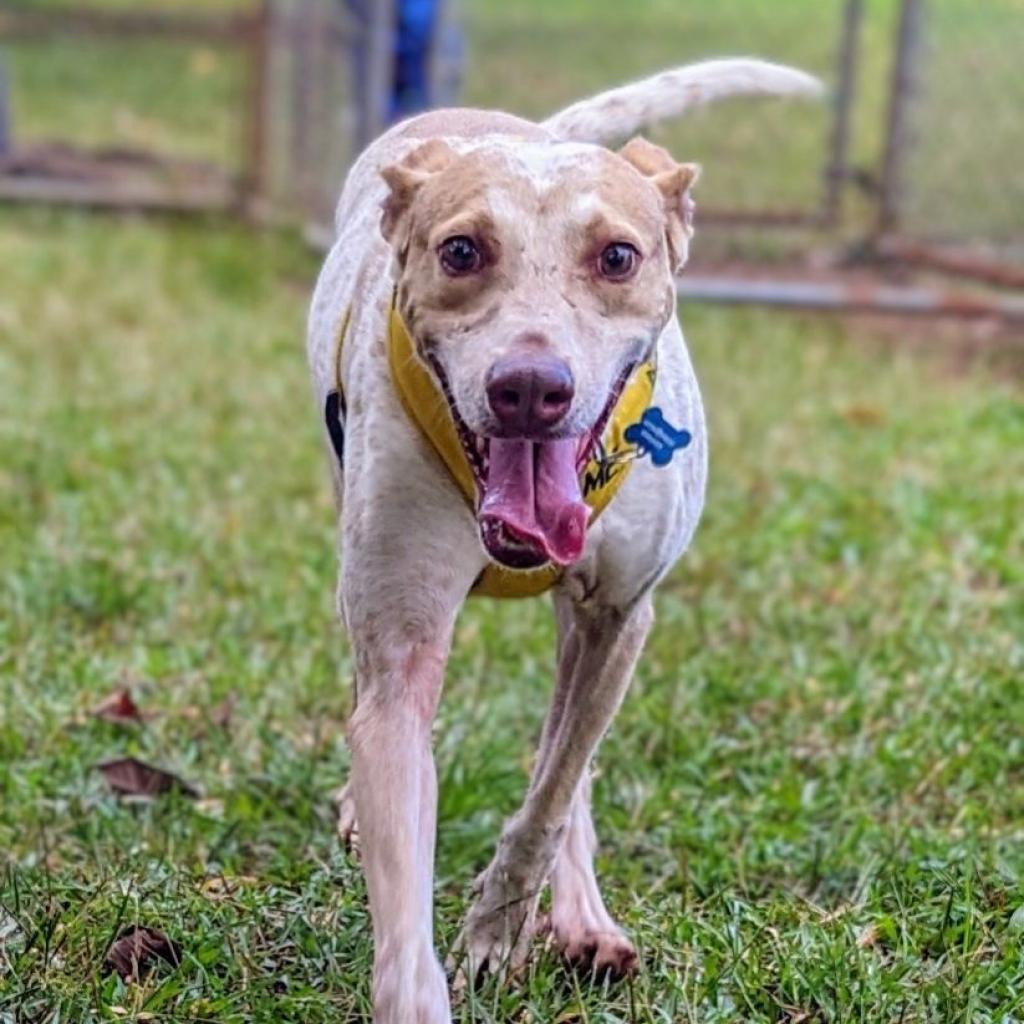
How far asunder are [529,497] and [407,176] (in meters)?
0.53

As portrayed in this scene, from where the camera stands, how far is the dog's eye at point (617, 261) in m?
2.83

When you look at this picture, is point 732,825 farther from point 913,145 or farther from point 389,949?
point 913,145

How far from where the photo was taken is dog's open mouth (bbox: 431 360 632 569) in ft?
8.84

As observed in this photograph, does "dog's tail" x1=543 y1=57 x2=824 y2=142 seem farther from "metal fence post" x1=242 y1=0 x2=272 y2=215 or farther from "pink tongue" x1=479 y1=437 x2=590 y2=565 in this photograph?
"metal fence post" x1=242 y1=0 x2=272 y2=215

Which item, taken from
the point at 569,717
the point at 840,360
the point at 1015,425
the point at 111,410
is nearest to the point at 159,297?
the point at 111,410

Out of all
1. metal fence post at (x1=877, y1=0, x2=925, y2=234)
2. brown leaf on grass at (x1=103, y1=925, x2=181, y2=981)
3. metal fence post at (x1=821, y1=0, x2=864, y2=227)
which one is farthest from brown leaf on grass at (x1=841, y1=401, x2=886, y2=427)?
brown leaf on grass at (x1=103, y1=925, x2=181, y2=981)

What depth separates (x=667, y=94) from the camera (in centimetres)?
379

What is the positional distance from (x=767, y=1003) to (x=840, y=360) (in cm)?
556

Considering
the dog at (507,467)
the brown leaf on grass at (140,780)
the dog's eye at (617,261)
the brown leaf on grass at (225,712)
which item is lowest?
the brown leaf on grass at (225,712)

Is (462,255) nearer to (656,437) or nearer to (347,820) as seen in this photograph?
(656,437)

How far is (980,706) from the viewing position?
4508 millimetres

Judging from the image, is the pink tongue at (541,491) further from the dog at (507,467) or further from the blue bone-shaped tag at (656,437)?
the blue bone-shaped tag at (656,437)

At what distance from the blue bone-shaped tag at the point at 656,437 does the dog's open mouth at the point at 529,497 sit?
7.0 inches

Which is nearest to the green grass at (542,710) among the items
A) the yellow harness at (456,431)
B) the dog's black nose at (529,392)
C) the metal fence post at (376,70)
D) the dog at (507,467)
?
the dog at (507,467)
